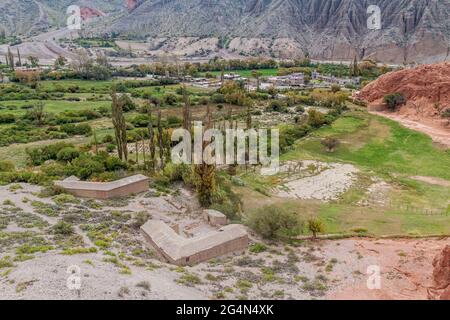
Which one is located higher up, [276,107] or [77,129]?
[77,129]

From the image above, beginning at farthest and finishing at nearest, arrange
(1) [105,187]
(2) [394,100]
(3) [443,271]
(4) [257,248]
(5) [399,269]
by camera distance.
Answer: (2) [394,100] → (1) [105,187] → (4) [257,248] → (5) [399,269] → (3) [443,271]

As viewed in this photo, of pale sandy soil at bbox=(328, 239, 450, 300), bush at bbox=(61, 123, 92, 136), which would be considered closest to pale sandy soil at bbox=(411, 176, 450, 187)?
pale sandy soil at bbox=(328, 239, 450, 300)

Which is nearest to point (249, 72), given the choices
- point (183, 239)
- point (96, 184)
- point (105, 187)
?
point (96, 184)

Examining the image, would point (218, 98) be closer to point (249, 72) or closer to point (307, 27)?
point (249, 72)

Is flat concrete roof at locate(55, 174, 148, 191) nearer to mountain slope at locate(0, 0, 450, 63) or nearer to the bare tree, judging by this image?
the bare tree
